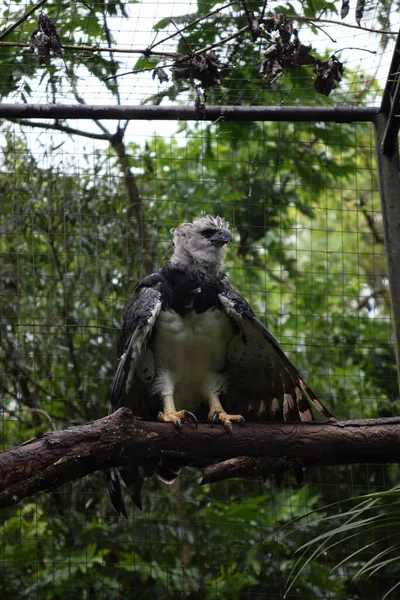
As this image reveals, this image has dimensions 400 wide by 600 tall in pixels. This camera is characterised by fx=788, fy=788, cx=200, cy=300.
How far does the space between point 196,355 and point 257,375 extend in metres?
0.25

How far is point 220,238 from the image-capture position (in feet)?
10.4

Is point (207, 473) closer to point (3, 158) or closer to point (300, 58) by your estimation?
point (300, 58)

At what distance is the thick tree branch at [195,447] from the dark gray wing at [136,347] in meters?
0.40

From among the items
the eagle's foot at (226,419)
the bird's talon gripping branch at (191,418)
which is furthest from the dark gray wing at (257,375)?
the bird's talon gripping branch at (191,418)

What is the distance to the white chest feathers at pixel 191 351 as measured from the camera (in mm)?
3008

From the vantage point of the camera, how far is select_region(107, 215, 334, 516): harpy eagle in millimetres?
2914

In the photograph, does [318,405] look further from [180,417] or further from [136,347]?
[136,347]

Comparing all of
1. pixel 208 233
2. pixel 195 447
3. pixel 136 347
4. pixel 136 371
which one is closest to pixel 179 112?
pixel 208 233

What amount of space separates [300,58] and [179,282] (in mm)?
946

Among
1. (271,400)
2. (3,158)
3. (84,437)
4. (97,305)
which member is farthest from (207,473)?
(3,158)

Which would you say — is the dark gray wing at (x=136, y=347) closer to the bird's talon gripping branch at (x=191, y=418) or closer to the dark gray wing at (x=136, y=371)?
the dark gray wing at (x=136, y=371)

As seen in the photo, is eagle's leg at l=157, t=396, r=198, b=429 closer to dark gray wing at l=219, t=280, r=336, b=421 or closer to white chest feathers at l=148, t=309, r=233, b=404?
white chest feathers at l=148, t=309, r=233, b=404

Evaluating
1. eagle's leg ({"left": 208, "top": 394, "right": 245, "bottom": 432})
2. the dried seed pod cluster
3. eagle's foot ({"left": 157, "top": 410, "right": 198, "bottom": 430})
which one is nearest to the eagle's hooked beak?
eagle's leg ({"left": 208, "top": 394, "right": 245, "bottom": 432})

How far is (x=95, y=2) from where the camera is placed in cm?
316
